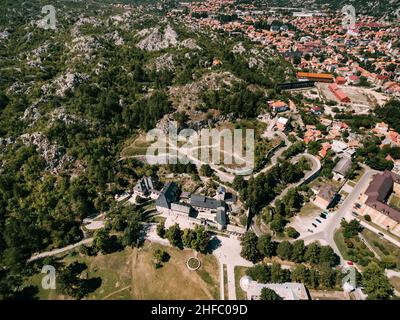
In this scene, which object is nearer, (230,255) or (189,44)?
(230,255)

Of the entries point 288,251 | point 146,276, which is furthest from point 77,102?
point 288,251

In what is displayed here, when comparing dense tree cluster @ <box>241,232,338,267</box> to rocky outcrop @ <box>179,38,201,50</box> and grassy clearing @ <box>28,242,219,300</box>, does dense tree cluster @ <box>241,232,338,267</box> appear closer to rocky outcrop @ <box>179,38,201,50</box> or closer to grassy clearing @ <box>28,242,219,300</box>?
grassy clearing @ <box>28,242,219,300</box>

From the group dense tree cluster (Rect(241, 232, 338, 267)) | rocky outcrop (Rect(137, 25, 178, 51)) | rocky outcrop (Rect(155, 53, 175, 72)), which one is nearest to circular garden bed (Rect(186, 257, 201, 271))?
dense tree cluster (Rect(241, 232, 338, 267))

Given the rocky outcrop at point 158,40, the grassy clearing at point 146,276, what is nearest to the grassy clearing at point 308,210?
the grassy clearing at point 146,276

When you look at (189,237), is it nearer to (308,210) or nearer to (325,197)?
(308,210)

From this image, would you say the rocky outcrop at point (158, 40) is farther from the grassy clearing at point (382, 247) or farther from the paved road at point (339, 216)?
the grassy clearing at point (382, 247)

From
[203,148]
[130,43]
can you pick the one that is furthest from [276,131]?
[130,43]

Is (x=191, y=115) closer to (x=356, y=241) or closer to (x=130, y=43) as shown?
(x=356, y=241)
